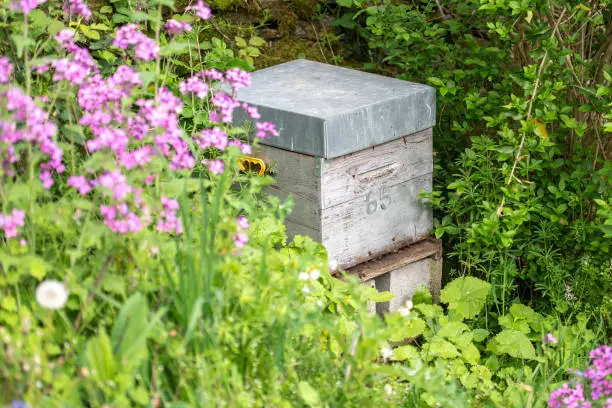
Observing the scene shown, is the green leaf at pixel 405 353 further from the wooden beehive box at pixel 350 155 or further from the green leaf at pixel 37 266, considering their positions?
the green leaf at pixel 37 266

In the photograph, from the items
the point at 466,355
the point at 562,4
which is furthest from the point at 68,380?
the point at 562,4

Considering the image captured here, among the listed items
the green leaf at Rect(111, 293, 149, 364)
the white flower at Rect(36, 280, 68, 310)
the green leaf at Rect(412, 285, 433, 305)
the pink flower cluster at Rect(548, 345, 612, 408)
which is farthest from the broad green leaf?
the green leaf at Rect(412, 285, 433, 305)

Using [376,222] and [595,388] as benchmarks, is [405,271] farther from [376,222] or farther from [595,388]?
[595,388]

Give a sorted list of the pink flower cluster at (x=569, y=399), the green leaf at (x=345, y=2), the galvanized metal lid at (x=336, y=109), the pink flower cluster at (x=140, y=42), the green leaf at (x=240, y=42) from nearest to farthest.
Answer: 1. the pink flower cluster at (x=140, y=42)
2. the pink flower cluster at (x=569, y=399)
3. the galvanized metal lid at (x=336, y=109)
4. the green leaf at (x=240, y=42)
5. the green leaf at (x=345, y=2)

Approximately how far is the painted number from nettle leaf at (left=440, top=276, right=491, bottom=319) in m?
0.42

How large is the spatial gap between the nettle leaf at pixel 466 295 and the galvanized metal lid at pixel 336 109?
2.05ft

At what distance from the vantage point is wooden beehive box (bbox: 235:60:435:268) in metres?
2.97

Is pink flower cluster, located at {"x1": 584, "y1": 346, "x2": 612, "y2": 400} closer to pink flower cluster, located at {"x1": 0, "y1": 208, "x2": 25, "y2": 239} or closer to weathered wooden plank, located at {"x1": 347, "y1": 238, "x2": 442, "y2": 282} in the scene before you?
weathered wooden plank, located at {"x1": 347, "y1": 238, "x2": 442, "y2": 282}

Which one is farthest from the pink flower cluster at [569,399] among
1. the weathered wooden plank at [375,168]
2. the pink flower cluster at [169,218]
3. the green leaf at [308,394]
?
the pink flower cluster at [169,218]

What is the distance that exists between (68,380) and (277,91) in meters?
1.67

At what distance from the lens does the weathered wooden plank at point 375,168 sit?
9.89 feet

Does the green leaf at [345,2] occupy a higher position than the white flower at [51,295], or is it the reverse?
the green leaf at [345,2]

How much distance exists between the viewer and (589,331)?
10.1ft

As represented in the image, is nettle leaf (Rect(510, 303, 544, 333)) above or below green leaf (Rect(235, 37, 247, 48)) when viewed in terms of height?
below
